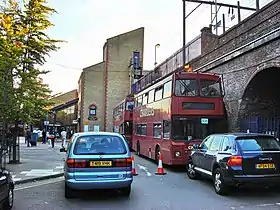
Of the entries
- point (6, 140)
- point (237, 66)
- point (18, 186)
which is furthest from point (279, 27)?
point (6, 140)

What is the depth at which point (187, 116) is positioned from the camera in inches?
562

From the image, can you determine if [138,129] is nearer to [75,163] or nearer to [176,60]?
[176,60]

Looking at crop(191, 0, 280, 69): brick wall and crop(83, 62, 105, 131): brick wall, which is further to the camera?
crop(83, 62, 105, 131): brick wall

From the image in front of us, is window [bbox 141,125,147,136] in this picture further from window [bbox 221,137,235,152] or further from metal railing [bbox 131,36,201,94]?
window [bbox 221,137,235,152]

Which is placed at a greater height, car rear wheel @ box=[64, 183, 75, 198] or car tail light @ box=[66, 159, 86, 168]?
car tail light @ box=[66, 159, 86, 168]

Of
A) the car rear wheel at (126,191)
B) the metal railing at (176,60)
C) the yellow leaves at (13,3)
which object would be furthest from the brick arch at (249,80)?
the yellow leaves at (13,3)

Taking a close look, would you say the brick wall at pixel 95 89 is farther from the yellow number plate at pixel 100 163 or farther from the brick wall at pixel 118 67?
the yellow number plate at pixel 100 163

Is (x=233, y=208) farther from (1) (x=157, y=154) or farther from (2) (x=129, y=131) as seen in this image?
(2) (x=129, y=131)

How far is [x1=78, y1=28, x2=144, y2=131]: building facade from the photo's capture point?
52.0 metres

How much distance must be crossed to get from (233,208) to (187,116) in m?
6.66

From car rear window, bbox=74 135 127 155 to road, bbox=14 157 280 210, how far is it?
117cm

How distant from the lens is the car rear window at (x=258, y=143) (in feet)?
30.0

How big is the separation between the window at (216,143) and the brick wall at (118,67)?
1661 inches

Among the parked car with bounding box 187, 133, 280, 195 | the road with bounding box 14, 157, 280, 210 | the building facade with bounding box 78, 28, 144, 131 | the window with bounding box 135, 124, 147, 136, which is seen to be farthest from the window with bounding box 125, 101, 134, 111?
the building facade with bounding box 78, 28, 144, 131
